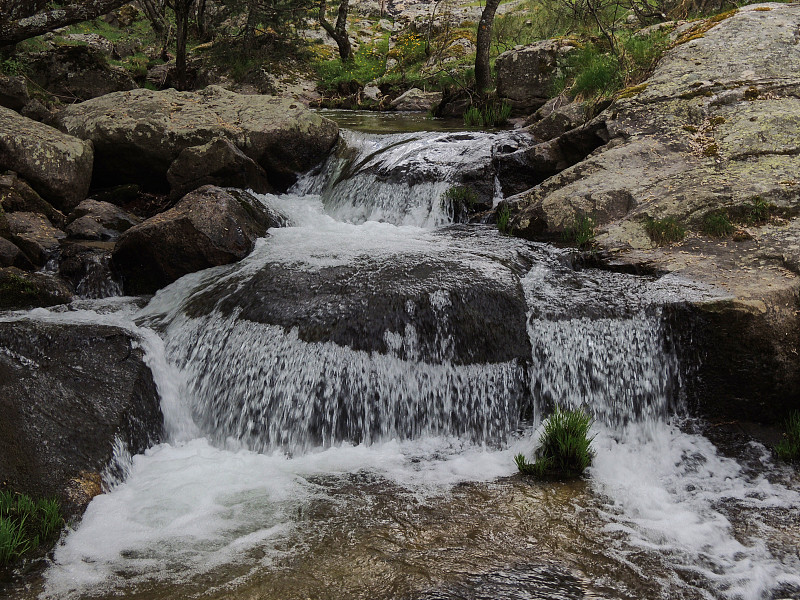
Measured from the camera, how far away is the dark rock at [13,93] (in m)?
11.1

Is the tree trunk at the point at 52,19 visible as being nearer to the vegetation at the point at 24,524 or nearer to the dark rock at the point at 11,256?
the dark rock at the point at 11,256

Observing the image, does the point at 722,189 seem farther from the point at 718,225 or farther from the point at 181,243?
the point at 181,243

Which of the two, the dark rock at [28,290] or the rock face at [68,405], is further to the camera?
the dark rock at [28,290]

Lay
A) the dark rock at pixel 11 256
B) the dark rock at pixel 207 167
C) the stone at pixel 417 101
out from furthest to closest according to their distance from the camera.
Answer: the stone at pixel 417 101 → the dark rock at pixel 207 167 → the dark rock at pixel 11 256

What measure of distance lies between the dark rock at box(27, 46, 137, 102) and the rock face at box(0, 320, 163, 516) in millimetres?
12807

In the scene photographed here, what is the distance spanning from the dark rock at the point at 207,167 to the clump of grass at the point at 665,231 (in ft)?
22.0

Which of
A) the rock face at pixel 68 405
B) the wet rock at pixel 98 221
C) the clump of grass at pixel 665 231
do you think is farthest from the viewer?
the wet rock at pixel 98 221

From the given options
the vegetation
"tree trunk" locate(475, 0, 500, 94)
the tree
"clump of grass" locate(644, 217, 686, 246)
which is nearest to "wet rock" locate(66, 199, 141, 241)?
the vegetation

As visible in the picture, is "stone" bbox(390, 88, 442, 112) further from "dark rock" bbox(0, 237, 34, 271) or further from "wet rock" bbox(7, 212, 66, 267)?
"dark rock" bbox(0, 237, 34, 271)

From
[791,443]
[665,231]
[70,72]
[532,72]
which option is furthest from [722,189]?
[70,72]

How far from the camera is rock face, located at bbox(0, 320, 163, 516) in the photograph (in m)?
4.18

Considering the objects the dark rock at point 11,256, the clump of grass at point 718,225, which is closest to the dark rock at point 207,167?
the dark rock at point 11,256

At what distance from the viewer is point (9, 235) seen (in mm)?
8047

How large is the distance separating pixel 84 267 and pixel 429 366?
17.6 ft
